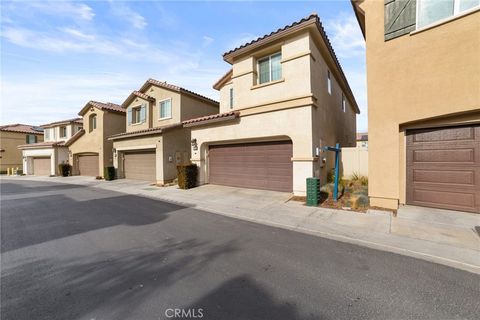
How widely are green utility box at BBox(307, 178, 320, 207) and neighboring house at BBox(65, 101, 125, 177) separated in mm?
18971

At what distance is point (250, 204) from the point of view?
8266mm

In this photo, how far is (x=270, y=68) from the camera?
10312mm

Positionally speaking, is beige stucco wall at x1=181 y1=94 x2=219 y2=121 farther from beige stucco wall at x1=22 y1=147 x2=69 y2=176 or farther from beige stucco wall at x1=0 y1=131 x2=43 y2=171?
beige stucco wall at x1=0 y1=131 x2=43 y2=171

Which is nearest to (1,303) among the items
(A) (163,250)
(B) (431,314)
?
(A) (163,250)

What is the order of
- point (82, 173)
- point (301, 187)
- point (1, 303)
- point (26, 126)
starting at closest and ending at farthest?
point (1, 303) < point (301, 187) < point (82, 173) < point (26, 126)

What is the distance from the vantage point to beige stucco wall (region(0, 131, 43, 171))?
29.7 meters

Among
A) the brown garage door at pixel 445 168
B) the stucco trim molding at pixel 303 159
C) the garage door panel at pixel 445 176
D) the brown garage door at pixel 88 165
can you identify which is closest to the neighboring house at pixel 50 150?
the brown garage door at pixel 88 165

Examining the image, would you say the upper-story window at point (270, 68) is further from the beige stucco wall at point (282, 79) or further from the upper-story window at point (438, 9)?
the upper-story window at point (438, 9)

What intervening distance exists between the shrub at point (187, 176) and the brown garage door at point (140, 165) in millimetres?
4545

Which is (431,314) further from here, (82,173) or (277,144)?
(82,173)

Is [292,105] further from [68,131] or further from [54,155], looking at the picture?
[68,131]

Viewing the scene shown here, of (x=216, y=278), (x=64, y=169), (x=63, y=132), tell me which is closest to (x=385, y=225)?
(x=216, y=278)

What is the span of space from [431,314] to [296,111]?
766cm

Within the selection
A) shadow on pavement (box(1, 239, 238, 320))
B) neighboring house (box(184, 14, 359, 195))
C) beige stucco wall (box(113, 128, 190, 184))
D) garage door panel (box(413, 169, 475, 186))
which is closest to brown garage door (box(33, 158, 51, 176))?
beige stucco wall (box(113, 128, 190, 184))
